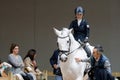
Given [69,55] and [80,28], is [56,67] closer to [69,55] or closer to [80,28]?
[80,28]

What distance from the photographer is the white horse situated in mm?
8734

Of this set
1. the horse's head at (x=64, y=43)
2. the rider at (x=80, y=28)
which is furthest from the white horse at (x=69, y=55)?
the rider at (x=80, y=28)

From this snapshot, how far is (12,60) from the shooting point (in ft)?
35.4

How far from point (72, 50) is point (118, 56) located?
24.1ft

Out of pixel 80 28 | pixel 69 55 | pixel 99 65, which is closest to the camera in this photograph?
pixel 99 65

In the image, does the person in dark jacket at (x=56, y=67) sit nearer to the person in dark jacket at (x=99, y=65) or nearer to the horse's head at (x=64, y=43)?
the horse's head at (x=64, y=43)

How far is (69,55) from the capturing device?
9.06 meters

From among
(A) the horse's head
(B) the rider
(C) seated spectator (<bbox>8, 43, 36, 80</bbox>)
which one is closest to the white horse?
(A) the horse's head

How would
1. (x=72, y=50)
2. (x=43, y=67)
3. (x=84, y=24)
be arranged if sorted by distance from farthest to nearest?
(x=43, y=67), (x=84, y=24), (x=72, y=50)

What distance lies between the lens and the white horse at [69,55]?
8.73m

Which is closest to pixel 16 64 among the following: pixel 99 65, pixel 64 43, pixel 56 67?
pixel 56 67

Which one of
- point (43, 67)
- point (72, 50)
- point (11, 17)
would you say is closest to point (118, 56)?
point (43, 67)

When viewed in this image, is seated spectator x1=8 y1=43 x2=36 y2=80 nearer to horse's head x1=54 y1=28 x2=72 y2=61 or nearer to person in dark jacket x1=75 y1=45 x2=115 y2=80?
horse's head x1=54 y1=28 x2=72 y2=61

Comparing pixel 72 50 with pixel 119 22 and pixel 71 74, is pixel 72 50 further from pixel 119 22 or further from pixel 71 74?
pixel 119 22
